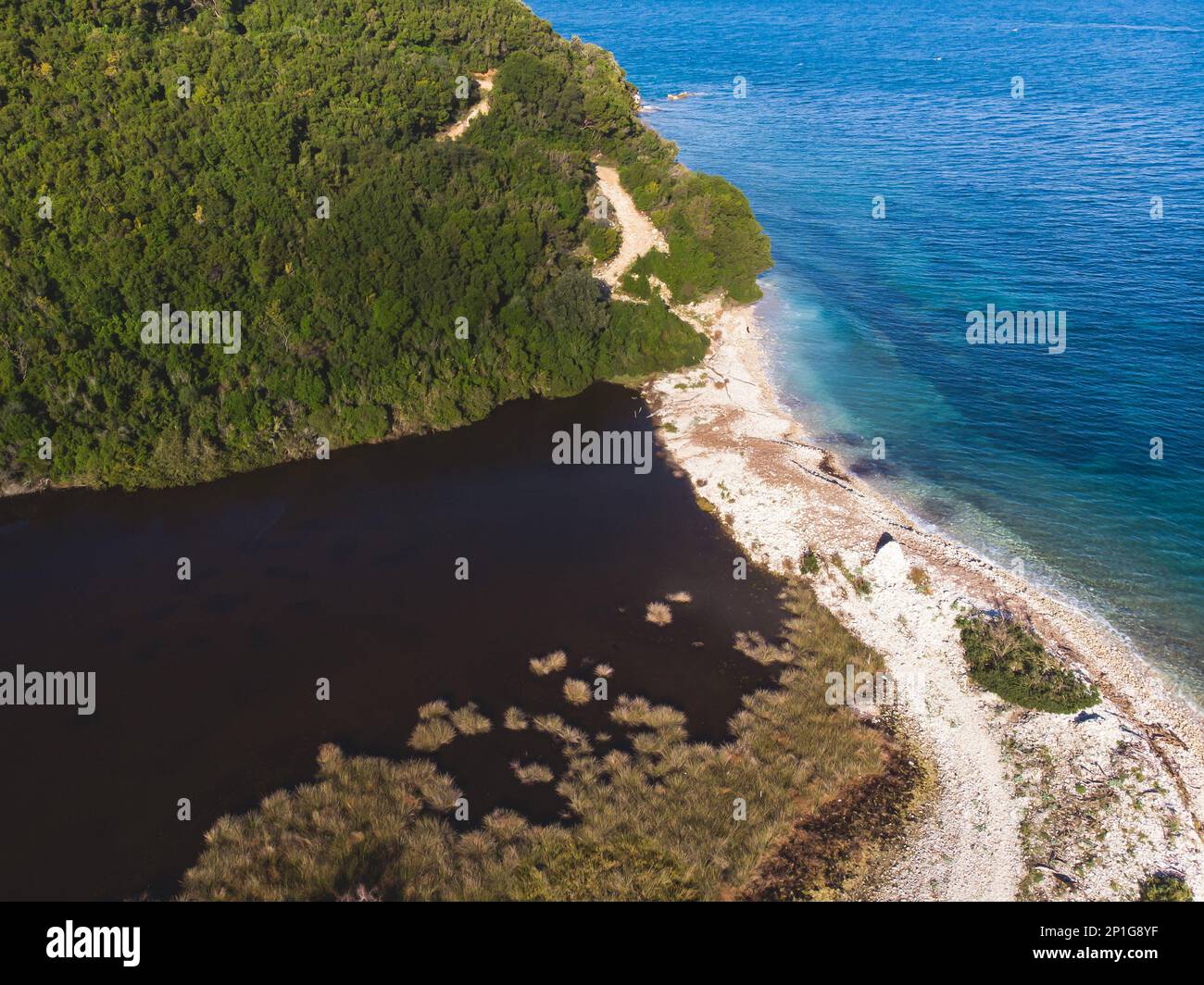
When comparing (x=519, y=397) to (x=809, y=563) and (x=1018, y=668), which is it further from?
(x=1018, y=668)

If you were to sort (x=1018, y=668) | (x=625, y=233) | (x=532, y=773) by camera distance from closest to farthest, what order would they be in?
(x=532, y=773) < (x=1018, y=668) < (x=625, y=233)

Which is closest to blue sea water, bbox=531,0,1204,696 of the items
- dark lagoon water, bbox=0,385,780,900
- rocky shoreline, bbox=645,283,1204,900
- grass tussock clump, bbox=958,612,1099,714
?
rocky shoreline, bbox=645,283,1204,900

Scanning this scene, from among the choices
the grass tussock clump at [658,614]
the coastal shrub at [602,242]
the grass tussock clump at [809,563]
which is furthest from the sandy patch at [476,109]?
the grass tussock clump at [809,563]

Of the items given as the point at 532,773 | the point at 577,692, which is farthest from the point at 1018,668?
the point at 532,773

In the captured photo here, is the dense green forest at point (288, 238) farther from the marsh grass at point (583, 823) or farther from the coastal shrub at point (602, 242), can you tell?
the marsh grass at point (583, 823)

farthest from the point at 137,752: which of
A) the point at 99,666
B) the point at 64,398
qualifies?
the point at 64,398

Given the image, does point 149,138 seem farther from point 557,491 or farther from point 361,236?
point 557,491

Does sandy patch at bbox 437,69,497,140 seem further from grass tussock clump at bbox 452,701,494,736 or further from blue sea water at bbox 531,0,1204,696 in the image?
grass tussock clump at bbox 452,701,494,736
